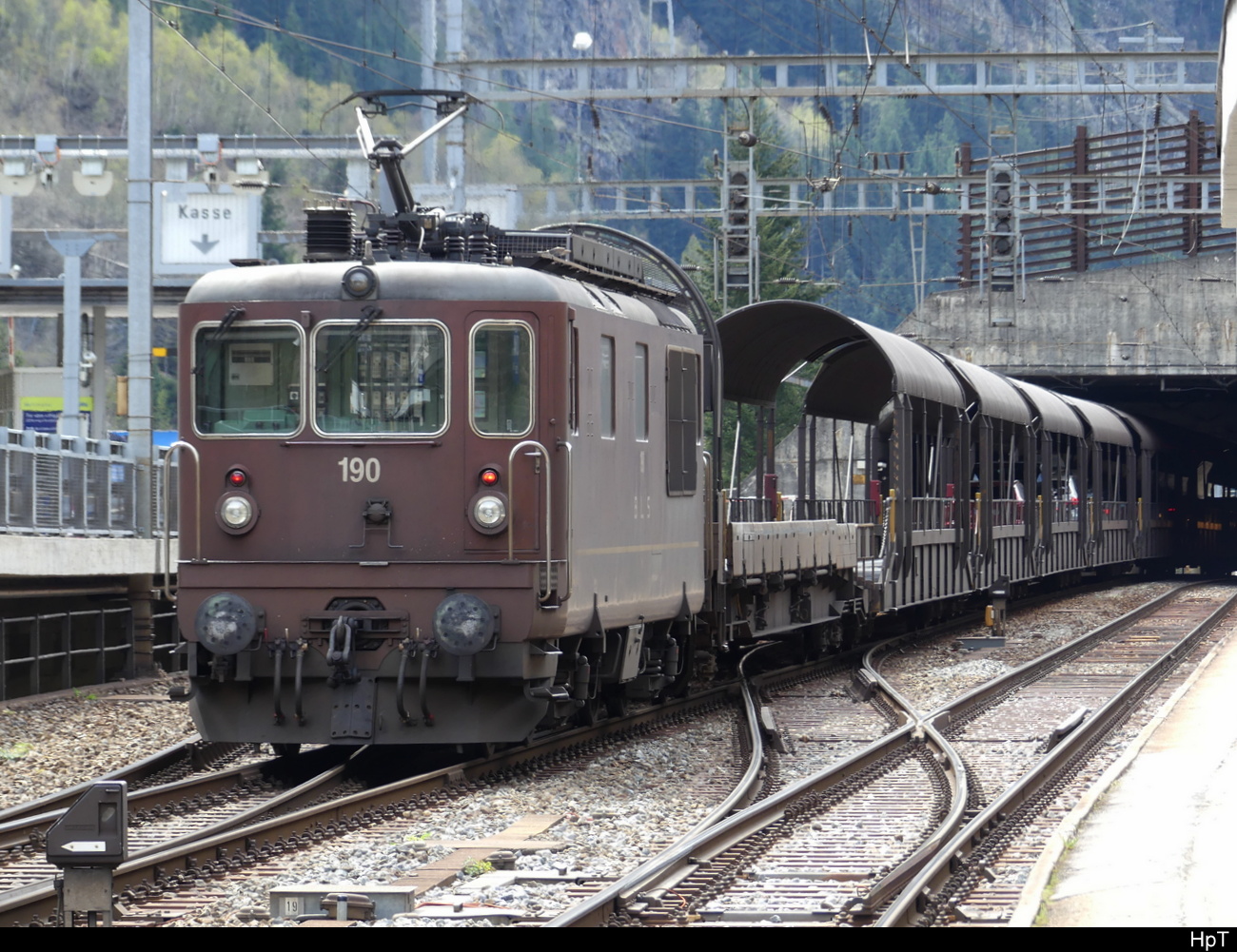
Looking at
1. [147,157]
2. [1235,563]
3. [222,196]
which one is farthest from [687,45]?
[147,157]

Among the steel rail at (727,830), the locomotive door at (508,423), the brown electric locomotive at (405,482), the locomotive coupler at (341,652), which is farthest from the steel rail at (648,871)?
the locomotive coupler at (341,652)

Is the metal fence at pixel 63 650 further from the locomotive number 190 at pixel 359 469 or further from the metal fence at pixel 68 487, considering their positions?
the locomotive number 190 at pixel 359 469

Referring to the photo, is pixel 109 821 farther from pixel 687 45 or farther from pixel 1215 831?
pixel 687 45

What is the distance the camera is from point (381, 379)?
11.7m

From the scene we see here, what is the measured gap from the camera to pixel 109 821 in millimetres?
6957

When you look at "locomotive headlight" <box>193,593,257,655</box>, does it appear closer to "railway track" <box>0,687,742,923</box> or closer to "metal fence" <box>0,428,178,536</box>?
"railway track" <box>0,687,742,923</box>

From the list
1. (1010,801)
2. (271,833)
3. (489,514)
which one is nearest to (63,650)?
(489,514)

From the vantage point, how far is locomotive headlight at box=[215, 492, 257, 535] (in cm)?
1166

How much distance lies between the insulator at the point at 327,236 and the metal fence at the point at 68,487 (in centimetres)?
546

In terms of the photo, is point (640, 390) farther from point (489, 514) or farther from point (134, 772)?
point (134, 772)

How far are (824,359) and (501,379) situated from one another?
1392cm

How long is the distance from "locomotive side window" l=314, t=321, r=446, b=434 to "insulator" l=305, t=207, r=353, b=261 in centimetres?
84

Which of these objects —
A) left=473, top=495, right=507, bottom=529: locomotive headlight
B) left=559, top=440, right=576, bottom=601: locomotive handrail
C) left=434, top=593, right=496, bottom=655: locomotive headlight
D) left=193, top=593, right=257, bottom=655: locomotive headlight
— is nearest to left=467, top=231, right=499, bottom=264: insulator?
left=559, top=440, right=576, bottom=601: locomotive handrail

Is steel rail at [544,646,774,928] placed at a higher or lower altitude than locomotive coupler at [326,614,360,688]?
lower
